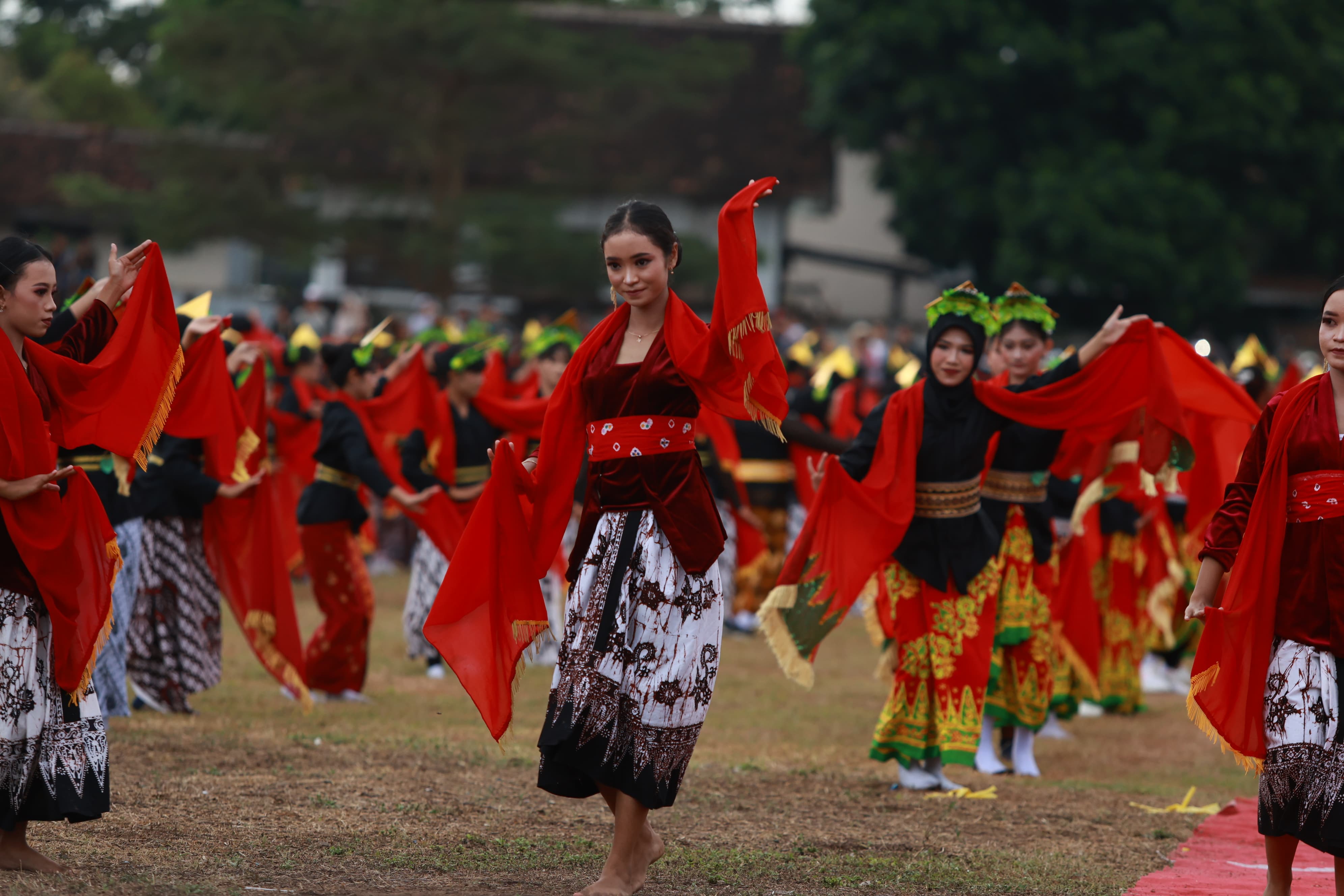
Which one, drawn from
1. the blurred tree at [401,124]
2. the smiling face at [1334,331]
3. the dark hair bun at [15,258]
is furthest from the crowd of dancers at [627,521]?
the blurred tree at [401,124]

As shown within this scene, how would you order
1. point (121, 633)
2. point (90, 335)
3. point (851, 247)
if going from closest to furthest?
point (90, 335) → point (121, 633) → point (851, 247)

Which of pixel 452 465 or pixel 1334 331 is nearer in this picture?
pixel 1334 331

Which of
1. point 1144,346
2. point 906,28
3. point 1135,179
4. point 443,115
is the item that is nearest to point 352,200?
point 443,115

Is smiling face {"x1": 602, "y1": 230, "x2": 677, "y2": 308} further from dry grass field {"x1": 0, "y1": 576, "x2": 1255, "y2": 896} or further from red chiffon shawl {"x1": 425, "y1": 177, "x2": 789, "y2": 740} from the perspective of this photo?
dry grass field {"x1": 0, "y1": 576, "x2": 1255, "y2": 896}

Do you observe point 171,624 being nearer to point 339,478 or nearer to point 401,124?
point 339,478

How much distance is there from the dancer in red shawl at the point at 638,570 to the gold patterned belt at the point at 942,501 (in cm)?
218

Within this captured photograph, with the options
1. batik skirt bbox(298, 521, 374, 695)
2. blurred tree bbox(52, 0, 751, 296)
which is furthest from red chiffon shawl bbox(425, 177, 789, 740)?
blurred tree bbox(52, 0, 751, 296)

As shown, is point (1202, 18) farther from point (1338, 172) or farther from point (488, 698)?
point (488, 698)

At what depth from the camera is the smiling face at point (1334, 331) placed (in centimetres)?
482

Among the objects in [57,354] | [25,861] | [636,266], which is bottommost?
[25,861]

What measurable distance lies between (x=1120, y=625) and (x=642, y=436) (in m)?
5.82

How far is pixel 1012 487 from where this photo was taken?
7.82 meters

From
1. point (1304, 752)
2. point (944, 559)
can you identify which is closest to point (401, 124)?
point (944, 559)

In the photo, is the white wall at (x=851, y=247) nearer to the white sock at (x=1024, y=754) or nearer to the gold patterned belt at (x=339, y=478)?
the gold patterned belt at (x=339, y=478)
